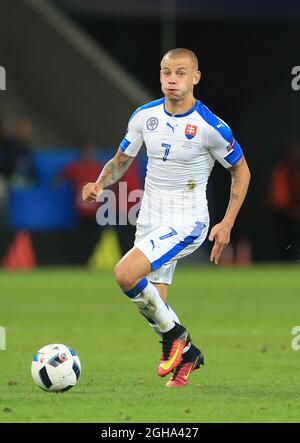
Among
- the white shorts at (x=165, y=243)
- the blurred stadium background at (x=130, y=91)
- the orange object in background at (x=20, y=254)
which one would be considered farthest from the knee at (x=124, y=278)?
the blurred stadium background at (x=130, y=91)

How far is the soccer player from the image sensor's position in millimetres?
9156

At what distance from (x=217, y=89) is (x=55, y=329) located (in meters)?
12.9

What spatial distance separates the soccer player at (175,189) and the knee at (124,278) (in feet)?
0.11

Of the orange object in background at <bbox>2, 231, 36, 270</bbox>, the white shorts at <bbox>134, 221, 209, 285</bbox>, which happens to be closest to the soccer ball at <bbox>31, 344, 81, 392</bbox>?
the white shorts at <bbox>134, 221, 209, 285</bbox>

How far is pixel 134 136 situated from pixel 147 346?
10.5ft

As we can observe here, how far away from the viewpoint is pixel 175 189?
9.38 metres

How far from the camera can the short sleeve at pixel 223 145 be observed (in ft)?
30.3

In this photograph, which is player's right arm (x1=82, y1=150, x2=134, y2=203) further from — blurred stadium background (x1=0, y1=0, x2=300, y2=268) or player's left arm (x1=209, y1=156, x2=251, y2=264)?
blurred stadium background (x1=0, y1=0, x2=300, y2=268)

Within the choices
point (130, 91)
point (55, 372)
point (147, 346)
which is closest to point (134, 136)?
point (55, 372)

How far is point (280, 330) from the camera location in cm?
1366

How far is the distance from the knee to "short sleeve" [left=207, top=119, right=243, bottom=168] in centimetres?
108

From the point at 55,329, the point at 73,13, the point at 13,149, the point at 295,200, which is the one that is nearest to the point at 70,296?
the point at 55,329
